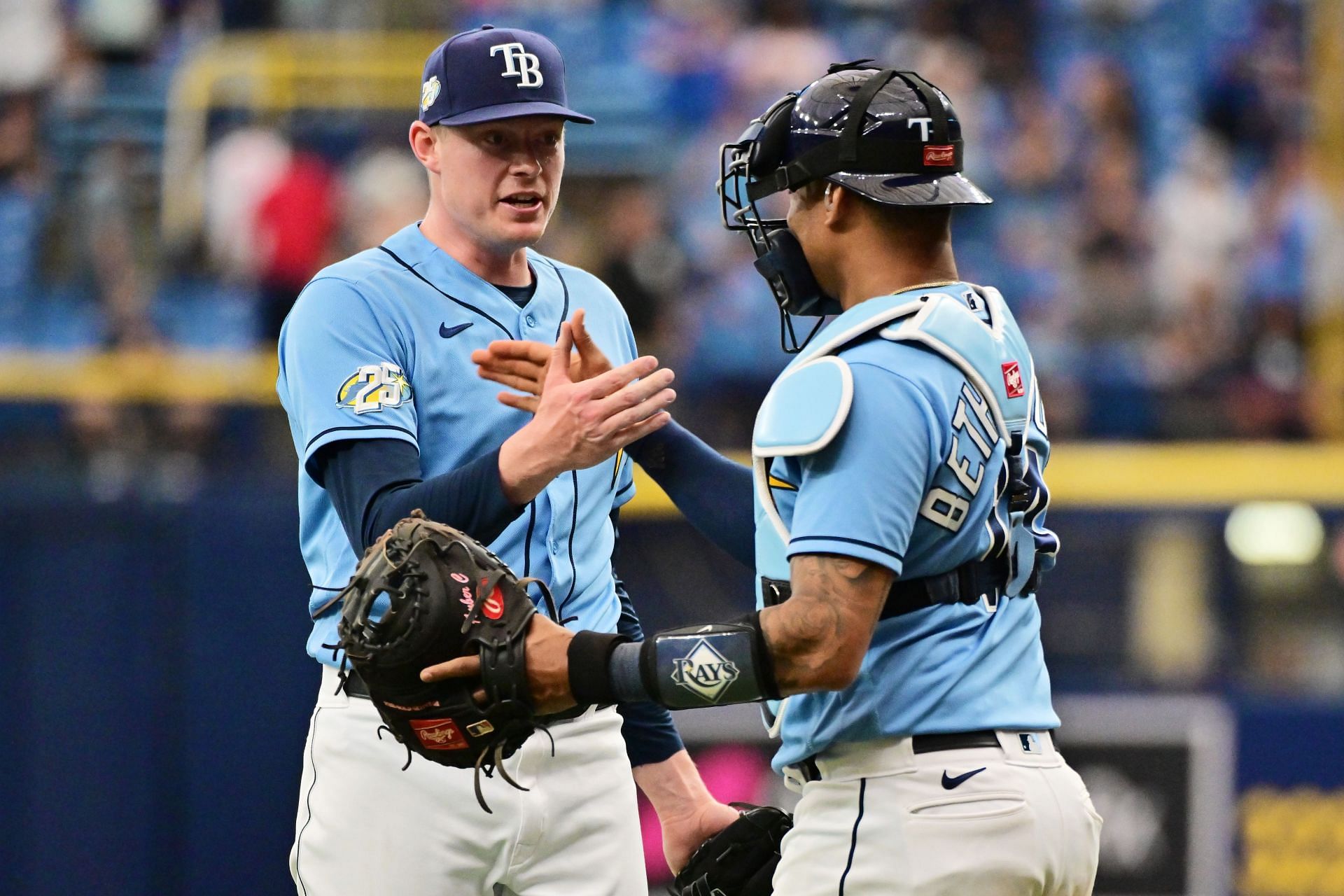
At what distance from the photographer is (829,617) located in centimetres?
272

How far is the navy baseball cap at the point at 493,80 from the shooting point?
3.60 m

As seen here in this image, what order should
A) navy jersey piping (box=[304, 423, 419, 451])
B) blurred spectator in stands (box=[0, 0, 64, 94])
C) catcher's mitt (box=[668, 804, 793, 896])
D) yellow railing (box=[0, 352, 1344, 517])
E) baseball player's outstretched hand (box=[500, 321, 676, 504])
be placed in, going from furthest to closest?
1. blurred spectator in stands (box=[0, 0, 64, 94])
2. yellow railing (box=[0, 352, 1344, 517])
3. catcher's mitt (box=[668, 804, 793, 896])
4. navy jersey piping (box=[304, 423, 419, 451])
5. baseball player's outstretched hand (box=[500, 321, 676, 504])

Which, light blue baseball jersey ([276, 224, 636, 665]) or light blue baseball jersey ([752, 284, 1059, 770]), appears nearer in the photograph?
light blue baseball jersey ([752, 284, 1059, 770])

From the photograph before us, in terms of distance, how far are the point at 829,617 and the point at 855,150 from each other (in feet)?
2.64

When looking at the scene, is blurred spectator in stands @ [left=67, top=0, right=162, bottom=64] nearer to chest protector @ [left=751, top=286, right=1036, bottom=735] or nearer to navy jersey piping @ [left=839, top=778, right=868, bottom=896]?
chest protector @ [left=751, top=286, right=1036, bottom=735]

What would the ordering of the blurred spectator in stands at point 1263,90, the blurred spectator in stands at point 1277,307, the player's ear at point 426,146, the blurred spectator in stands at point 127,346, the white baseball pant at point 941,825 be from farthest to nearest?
the blurred spectator in stands at point 1263,90, the blurred spectator in stands at point 1277,307, the blurred spectator in stands at point 127,346, the player's ear at point 426,146, the white baseball pant at point 941,825

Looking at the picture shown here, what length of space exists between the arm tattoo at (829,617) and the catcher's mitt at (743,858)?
751 millimetres

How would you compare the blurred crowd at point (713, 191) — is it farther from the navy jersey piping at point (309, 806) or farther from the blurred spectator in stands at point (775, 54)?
the navy jersey piping at point (309, 806)

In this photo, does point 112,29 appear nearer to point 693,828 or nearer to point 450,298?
point 450,298

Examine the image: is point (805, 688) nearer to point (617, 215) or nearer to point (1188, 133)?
point (617, 215)

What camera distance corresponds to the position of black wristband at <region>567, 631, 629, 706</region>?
2895 millimetres

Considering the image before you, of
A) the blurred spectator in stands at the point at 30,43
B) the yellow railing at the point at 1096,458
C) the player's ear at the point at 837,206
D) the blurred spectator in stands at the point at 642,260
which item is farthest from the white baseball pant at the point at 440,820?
the blurred spectator in stands at the point at 30,43

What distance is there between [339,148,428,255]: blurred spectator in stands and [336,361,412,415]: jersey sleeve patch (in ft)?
18.2

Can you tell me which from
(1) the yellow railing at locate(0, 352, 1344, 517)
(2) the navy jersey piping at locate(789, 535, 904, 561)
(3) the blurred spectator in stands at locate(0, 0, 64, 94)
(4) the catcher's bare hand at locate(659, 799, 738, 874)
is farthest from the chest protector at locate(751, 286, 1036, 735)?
(3) the blurred spectator in stands at locate(0, 0, 64, 94)
